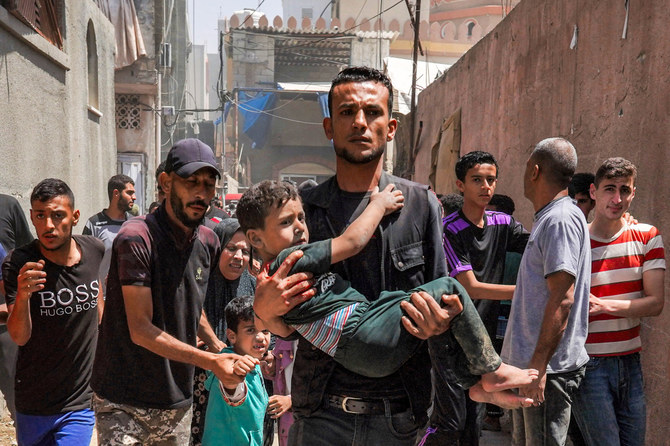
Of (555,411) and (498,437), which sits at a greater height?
(555,411)

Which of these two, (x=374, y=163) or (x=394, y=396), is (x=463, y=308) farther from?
(x=374, y=163)

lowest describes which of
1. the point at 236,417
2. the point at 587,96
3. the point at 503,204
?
the point at 236,417

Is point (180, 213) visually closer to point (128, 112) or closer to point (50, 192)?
point (50, 192)

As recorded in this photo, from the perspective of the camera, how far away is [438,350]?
213cm

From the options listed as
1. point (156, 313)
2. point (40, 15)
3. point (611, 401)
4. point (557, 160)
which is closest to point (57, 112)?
point (40, 15)

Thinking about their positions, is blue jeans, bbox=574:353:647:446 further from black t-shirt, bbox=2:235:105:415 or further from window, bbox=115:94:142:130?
Result: window, bbox=115:94:142:130

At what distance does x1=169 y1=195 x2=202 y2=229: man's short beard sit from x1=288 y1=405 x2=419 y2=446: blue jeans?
124cm

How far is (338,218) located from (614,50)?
3.72 meters

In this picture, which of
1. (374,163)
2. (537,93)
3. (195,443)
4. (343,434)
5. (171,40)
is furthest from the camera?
(171,40)

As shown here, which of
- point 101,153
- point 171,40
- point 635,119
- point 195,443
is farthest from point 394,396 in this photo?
point 171,40

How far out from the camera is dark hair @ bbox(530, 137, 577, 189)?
11.1ft

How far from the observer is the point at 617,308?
3.55m

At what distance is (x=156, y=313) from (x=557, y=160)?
2156 mm

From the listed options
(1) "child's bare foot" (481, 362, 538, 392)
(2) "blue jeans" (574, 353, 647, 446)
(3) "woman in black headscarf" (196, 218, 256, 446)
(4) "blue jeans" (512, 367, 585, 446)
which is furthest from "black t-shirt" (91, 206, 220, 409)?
(2) "blue jeans" (574, 353, 647, 446)
